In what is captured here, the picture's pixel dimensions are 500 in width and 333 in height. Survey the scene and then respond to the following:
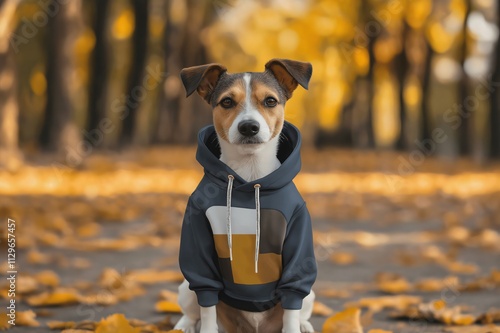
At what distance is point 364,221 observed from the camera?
9.84 meters

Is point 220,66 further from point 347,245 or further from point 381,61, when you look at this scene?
point 381,61

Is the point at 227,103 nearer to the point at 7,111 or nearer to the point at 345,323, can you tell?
the point at 345,323

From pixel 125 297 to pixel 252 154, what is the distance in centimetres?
208

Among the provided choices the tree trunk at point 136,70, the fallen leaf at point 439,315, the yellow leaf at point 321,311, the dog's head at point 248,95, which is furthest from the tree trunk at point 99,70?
the dog's head at point 248,95

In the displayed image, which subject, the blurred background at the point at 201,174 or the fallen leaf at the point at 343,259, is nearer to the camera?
the blurred background at the point at 201,174

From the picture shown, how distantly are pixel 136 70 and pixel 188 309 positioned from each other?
A: 19.3m

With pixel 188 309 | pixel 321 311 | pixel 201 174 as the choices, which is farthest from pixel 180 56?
pixel 188 309

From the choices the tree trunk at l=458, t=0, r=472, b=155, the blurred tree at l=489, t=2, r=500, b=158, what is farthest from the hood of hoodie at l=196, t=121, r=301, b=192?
the tree trunk at l=458, t=0, r=472, b=155

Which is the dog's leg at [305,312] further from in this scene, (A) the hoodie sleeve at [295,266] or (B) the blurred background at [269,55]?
(B) the blurred background at [269,55]

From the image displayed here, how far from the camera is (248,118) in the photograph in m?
3.43

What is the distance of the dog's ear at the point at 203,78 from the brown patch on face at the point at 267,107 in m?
0.26

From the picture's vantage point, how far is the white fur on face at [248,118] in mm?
3453

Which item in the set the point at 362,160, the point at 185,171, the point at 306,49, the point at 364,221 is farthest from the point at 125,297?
the point at 306,49

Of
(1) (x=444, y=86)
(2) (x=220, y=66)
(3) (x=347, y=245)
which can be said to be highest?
(1) (x=444, y=86)
